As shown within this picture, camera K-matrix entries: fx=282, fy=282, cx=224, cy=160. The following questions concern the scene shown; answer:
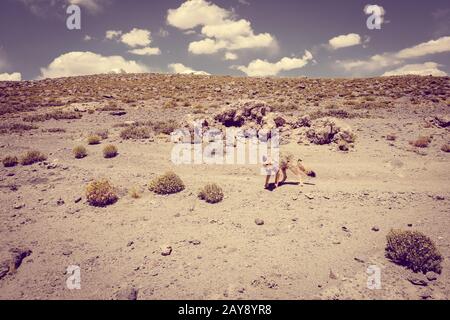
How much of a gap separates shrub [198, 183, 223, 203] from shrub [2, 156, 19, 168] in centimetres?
918

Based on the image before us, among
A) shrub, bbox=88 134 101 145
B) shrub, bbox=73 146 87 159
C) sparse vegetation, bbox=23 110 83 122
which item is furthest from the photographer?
sparse vegetation, bbox=23 110 83 122

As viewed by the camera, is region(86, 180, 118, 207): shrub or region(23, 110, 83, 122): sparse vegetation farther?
region(23, 110, 83, 122): sparse vegetation

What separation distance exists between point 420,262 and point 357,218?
2.25 meters

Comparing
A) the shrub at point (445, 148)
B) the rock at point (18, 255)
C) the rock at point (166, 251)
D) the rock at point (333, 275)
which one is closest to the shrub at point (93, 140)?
the rock at point (18, 255)

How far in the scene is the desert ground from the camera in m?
6.30

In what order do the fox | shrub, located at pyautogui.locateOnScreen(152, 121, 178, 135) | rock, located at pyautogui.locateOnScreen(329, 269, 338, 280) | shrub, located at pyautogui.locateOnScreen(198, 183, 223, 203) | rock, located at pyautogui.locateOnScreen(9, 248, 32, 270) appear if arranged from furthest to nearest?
shrub, located at pyautogui.locateOnScreen(152, 121, 178, 135) < the fox < shrub, located at pyautogui.locateOnScreen(198, 183, 223, 203) < rock, located at pyautogui.locateOnScreen(9, 248, 32, 270) < rock, located at pyautogui.locateOnScreen(329, 269, 338, 280)

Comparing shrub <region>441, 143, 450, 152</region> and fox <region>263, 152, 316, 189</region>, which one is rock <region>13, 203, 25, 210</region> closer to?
fox <region>263, 152, 316, 189</region>

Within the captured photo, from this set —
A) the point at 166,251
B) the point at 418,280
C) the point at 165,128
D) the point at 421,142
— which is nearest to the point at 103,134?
the point at 165,128

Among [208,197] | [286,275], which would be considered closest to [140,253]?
[208,197]

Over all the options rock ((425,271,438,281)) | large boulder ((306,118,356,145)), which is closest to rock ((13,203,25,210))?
rock ((425,271,438,281))

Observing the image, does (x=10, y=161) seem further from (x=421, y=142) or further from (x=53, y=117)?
(x=421, y=142)

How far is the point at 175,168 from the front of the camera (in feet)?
42.0

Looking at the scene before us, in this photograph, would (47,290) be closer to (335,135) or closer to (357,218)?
(357,218)

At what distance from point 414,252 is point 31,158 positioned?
15.1 metres
